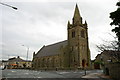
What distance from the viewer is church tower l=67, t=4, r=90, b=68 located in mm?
56594

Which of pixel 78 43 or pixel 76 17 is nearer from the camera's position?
pixel 78 43

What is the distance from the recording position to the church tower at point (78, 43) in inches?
2228

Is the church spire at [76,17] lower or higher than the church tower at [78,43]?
higher

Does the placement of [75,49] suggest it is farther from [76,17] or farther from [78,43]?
[76,17]

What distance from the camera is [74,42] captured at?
196 feet

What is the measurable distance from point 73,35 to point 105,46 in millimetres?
41228

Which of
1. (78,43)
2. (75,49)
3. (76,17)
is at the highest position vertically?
(76,17)

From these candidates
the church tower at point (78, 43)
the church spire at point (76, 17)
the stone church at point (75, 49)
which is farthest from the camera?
the church spire at point (76, 17)

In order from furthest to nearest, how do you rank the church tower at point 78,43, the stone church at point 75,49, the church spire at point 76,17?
the church spire at point 76,17, the stone church at point 75,49, the church tower at point 78,43

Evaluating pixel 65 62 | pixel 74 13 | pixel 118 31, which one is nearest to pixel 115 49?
pixel 118 31

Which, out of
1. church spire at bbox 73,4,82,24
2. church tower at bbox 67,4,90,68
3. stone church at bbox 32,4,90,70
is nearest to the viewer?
church tower at bbox 67,4,90,68

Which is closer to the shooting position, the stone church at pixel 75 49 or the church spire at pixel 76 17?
the stone church at pixel 75 49

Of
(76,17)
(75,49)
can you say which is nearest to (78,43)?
(75,49)

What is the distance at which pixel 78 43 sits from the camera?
57.6 meters
